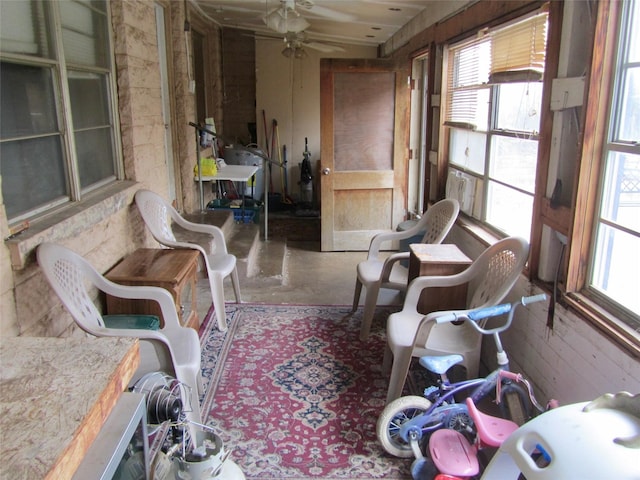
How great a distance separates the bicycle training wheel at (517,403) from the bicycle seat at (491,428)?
0.04 m

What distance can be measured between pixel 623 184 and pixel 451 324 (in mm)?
1160

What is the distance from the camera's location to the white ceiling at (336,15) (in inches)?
182

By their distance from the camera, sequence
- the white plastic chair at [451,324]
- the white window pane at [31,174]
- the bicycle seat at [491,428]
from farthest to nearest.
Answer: the white plastic chair at [451,324] < the white window pane at [31,174] < the bicycle seat at [491,428]

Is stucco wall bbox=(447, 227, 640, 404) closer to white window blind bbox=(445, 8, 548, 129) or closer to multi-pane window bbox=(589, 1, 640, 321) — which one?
multi-pane window bbox=(589, 1, 640, 321)

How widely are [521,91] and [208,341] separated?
2.54 m

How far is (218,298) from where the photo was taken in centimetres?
351

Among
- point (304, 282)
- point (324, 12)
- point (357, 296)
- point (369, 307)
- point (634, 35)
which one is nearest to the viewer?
point (634, 35)

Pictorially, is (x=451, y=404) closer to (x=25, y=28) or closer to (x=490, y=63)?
(x=490, y=63)

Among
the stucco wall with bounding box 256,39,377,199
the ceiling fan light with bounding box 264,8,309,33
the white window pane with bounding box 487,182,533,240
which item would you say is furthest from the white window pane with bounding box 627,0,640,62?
the stucco wall with bounding box 256,39,377,199

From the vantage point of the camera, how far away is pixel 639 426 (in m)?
1.39

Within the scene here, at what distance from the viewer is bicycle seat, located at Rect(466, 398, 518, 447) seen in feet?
6.58

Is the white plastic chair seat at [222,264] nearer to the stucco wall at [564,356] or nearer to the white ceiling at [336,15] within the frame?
the stucco wall at [564,356]

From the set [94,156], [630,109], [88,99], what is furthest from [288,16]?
[630,109]

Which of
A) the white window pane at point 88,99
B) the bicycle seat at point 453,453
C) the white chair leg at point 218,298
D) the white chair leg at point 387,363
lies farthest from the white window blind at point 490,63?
the white window pane at point 88,99
